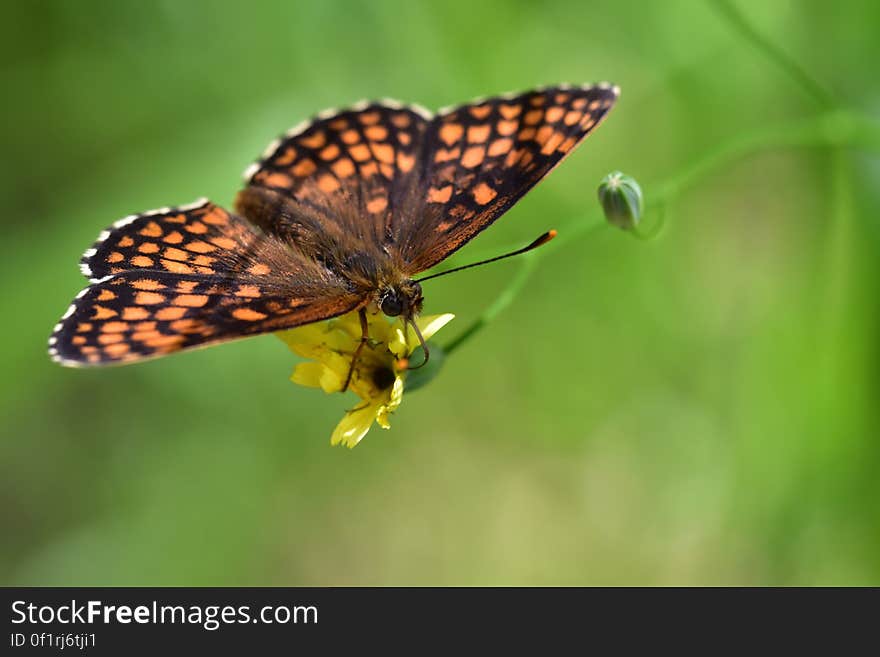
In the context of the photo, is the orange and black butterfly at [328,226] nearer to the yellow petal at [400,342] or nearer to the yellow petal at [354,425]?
the yellow petal at [400,342]

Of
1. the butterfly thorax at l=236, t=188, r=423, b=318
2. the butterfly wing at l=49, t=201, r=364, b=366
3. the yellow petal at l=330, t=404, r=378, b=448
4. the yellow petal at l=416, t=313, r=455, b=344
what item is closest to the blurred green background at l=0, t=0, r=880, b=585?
the butterfly thorax at l=236, t=188, r=423, b=318

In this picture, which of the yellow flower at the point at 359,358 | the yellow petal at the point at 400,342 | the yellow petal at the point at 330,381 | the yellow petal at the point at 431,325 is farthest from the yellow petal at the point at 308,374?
the yellow petal at the point at 431,325

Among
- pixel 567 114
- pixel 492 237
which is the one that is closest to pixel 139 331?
pixel 567 114

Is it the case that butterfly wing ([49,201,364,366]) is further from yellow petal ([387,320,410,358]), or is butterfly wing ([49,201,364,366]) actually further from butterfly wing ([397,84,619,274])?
butterfly wing ([397,84,619,274])

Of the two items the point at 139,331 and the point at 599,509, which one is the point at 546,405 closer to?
the point at 599,509

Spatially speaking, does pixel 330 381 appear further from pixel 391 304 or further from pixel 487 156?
pixel 487 156

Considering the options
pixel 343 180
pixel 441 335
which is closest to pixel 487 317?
pixel 343 180
